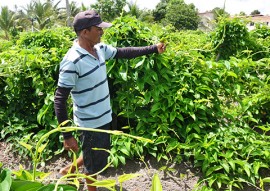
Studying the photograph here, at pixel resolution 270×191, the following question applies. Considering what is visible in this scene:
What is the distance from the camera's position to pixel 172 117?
2.70 meters

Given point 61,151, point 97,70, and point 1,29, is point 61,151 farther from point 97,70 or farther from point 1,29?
point 1,29

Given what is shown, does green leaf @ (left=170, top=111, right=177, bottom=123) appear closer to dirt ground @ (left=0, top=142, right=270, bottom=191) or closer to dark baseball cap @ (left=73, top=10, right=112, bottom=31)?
dirt ground @ (left=0, top=142, right=270, bottom=191)

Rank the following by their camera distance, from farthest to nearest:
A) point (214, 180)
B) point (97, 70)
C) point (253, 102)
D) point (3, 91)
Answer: point (3, 91)
point (253, 102)
point (214, 180)
point (97, 70)

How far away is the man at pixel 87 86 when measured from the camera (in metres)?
2.07

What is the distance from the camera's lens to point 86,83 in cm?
214

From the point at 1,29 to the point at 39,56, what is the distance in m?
30.3

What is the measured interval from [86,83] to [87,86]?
0.03m

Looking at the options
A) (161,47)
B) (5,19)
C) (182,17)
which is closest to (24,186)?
(161,47)

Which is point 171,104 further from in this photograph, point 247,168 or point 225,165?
point 247,168

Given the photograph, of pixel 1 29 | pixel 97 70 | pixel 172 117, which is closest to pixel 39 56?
pixel 97 70

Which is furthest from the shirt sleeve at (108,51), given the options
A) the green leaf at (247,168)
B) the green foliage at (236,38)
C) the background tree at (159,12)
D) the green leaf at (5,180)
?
the background tree at (159,12)

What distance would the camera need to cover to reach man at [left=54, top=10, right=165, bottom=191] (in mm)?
2074

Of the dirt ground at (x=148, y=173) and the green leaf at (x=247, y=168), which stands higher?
the green leaf at (x=247, y=168)

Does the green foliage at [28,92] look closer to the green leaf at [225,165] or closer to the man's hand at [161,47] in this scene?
the man's hand at [161,47]
